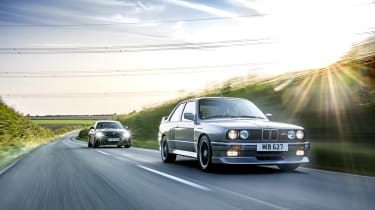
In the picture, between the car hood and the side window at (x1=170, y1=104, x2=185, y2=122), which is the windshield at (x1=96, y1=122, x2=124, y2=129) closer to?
the side window at (x1=170, y1=104, x2=185, y2=122)

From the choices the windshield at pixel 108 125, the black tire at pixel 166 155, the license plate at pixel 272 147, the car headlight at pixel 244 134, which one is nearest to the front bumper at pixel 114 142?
the windshield at pixel 108 125

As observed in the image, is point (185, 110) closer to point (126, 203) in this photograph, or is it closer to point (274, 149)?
point (274, 149)

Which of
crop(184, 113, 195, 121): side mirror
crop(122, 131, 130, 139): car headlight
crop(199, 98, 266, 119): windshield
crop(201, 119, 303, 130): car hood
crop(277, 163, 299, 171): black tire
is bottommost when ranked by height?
crop(277, 163, 299, 171): black tire

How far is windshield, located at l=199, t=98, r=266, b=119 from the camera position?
11.5 m

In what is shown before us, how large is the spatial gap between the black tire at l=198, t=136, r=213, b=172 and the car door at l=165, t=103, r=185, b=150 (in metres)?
1.99

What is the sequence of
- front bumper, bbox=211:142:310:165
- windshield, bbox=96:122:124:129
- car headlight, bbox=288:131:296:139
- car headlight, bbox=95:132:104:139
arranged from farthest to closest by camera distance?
windshield, bbox=96:122:124:129
car headlight, bbox=95:132:104:139
car headlight, bbox=288:131:296:139
front bumper, bbox=211:142:310:165

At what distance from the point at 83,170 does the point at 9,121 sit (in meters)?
23.3

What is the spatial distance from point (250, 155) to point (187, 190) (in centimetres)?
240

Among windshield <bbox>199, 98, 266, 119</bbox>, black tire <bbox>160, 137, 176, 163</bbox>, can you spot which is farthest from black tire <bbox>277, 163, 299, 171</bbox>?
black tire <bbox>160, 137, 176, 163</bbox>

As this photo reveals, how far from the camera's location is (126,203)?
21.0 feet

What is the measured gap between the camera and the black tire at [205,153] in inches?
401

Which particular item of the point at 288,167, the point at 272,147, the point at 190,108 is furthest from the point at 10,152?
the point at 272,147

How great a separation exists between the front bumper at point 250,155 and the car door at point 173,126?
9.79 ft

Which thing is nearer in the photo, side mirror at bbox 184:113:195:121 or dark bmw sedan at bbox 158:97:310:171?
dark bmw sedan at bbox 158:97:310:171
